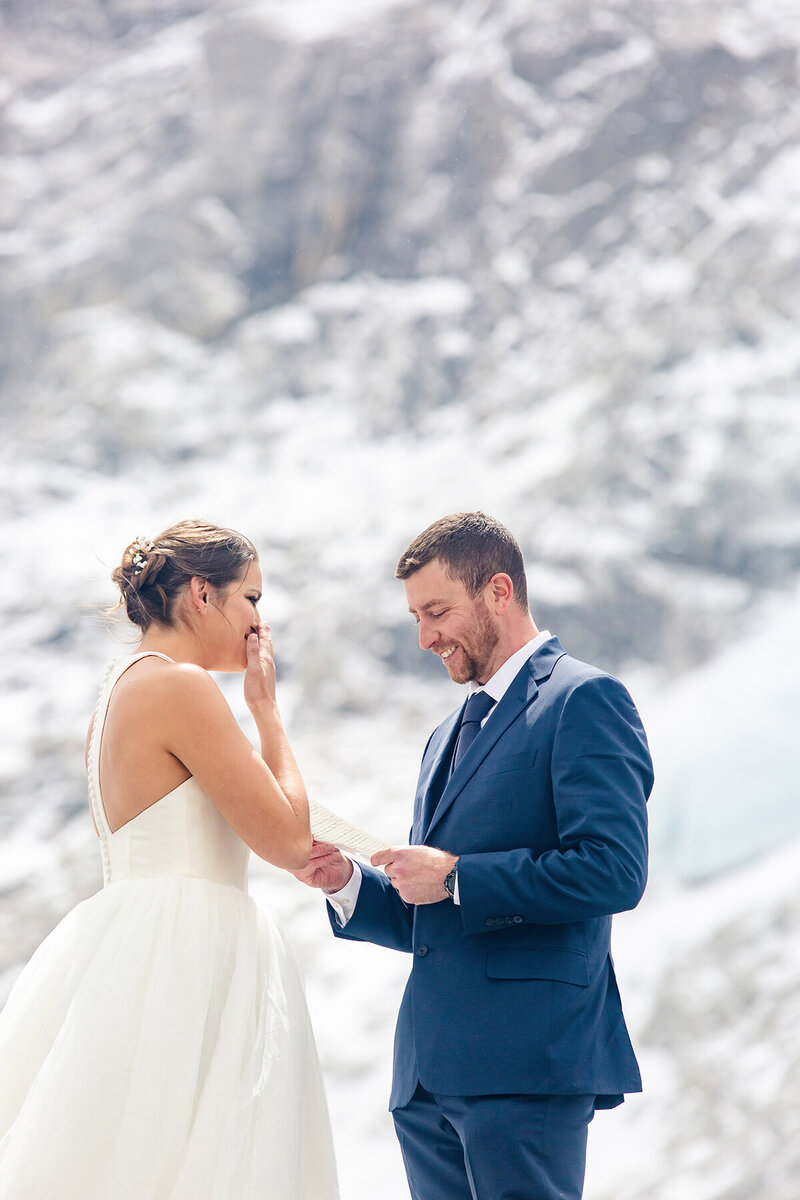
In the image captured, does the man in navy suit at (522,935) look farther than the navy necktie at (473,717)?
No

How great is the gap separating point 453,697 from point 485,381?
323 centimetres

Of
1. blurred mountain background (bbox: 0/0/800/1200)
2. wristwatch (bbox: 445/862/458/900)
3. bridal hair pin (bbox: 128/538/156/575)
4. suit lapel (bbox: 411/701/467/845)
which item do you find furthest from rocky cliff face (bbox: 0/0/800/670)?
wristwatch (bbox: 445/862/458/900)

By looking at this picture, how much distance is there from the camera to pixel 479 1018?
178 cm

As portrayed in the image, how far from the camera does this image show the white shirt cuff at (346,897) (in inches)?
83.2

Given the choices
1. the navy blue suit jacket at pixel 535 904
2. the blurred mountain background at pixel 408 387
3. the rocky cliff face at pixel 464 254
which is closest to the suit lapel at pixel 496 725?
the navy blue suit jacket at pixel 535 904

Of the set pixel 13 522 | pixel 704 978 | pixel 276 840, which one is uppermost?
pixel 13 522

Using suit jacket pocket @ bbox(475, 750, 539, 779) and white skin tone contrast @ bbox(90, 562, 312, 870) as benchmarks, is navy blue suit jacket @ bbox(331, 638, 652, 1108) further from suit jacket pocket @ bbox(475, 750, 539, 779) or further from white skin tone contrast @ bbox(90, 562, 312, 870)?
white skin tone contrast @ bbox(90, 562, 312, 870)

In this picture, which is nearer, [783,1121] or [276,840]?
[276,840]

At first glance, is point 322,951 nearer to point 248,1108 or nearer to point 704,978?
point 704,978

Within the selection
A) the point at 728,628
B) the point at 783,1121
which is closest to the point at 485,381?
the point at 728,628

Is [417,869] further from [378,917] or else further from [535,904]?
[378,917]

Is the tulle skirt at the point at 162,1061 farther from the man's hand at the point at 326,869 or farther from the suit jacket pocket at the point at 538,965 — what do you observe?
the suit jacket pocket at the point at 538,965

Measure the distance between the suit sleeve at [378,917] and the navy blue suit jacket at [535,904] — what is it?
7.3 inches

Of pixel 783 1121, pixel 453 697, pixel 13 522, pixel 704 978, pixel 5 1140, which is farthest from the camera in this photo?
pixel 13 522
